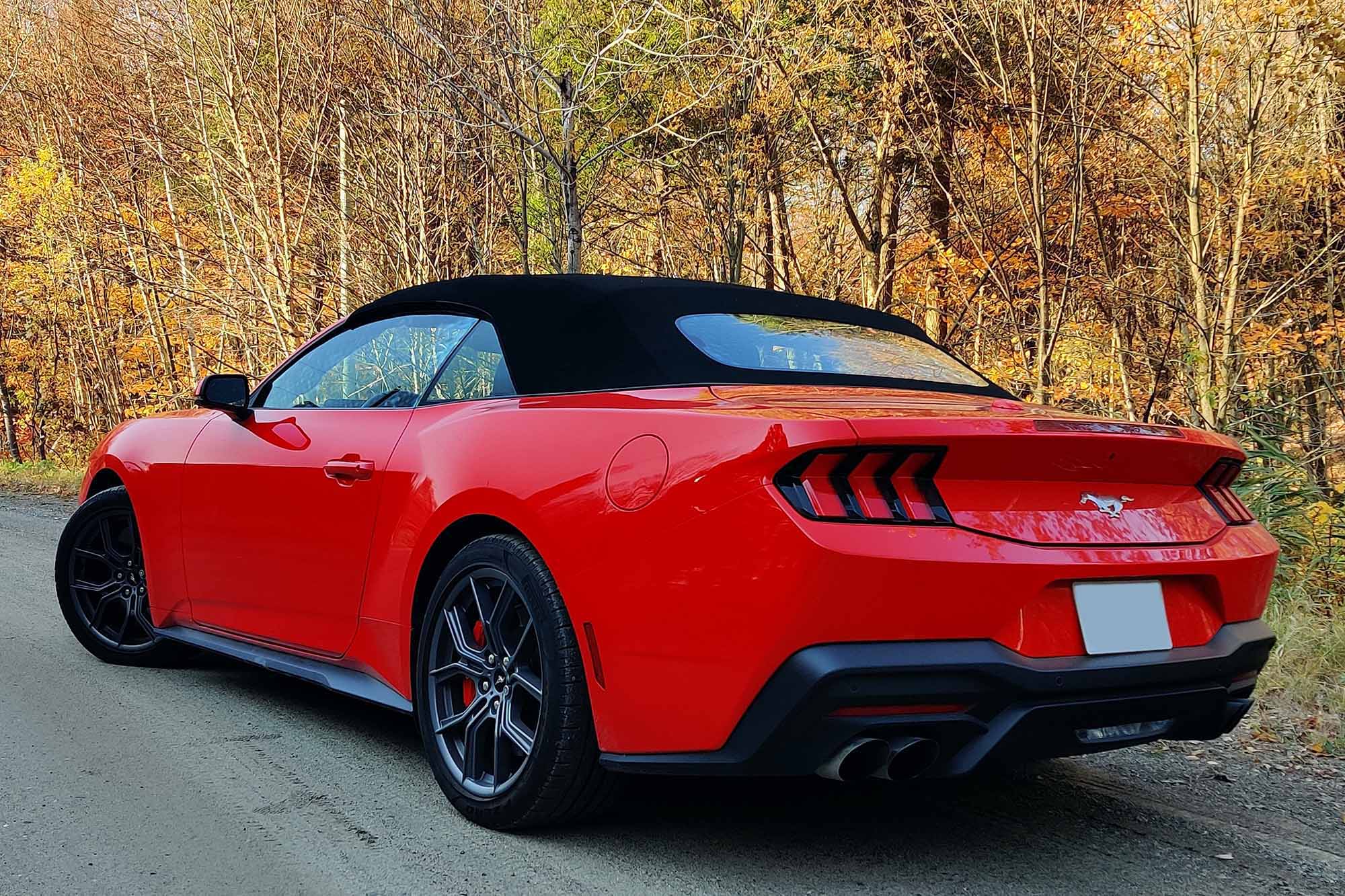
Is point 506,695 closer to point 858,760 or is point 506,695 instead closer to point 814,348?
point 858,760

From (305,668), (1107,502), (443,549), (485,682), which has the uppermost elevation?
(1107,502)

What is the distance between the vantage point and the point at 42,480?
16.1 m

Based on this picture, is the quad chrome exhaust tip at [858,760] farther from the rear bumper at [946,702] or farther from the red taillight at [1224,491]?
the red taillight at [1224,491]

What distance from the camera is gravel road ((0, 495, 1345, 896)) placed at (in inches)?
103

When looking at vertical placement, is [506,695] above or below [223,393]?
below

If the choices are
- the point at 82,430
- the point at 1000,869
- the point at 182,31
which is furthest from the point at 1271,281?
the point at 82,430

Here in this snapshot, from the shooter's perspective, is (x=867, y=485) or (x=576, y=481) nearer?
(x=867, y=485)

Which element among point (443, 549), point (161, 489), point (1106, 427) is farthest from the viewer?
point (161, 489)

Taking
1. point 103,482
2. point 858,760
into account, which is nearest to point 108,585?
point 103,482

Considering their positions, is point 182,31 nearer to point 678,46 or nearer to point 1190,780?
point 678,46

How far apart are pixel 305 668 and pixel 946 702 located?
218 cm

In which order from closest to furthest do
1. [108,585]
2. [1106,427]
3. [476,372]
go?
[1106,427]
[476,372]
[108,585]

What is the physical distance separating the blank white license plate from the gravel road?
585mm

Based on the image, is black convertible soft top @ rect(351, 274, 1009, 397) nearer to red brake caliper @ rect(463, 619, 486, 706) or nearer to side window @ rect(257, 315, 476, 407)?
side window @ rect(257, 315, 476, 407)
